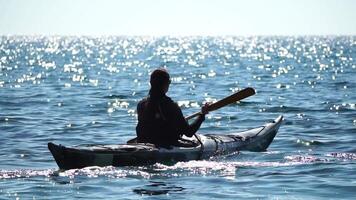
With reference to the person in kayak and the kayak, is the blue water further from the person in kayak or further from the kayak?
the person in kayak

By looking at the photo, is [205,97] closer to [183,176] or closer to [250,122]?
[250,122]

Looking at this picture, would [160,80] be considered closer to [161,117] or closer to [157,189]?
[161,117]

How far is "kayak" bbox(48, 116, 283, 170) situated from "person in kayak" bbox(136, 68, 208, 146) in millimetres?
192

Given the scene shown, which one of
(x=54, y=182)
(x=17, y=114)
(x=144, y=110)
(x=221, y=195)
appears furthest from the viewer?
(x=17, y=114)

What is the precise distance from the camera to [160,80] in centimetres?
1188

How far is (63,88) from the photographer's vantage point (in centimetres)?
3450

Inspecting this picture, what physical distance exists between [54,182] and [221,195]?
2.40 m

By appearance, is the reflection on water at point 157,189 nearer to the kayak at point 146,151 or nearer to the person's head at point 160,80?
the kayak at point 146,151

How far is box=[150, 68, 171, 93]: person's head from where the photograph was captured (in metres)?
11.9

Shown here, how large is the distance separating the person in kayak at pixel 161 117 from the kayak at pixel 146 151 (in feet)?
0.63

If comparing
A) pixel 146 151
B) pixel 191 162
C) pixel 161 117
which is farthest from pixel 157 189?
pixel 191 162

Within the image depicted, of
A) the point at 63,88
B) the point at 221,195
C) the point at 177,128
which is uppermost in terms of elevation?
the point at 63,88

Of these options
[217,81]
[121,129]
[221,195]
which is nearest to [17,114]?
[121,129]

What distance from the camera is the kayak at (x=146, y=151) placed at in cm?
1147
